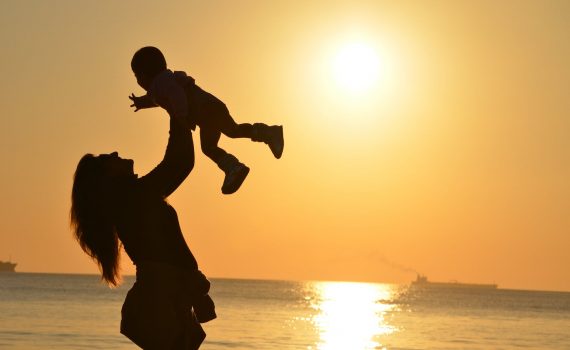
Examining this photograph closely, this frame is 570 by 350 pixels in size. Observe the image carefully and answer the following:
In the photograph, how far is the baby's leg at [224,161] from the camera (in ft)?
16.7

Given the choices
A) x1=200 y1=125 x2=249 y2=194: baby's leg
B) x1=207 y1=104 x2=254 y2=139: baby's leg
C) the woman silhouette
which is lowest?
the woman silhouette

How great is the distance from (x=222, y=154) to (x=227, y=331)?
46.3m

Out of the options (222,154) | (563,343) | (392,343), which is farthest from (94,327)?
(222,154)

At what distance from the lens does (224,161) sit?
539 centimetres

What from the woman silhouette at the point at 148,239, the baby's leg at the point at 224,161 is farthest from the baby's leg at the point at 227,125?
the woman silhouette at the point at 148,239

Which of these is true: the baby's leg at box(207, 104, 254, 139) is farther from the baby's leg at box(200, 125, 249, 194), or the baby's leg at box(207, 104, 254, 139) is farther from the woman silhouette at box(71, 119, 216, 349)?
the woman silhouette at box(71, 119, 216, 349)

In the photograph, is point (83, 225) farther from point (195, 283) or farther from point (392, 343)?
point (392, 343)

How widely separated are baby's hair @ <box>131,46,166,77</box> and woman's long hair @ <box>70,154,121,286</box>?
390mm

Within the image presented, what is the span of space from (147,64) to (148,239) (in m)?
0.70

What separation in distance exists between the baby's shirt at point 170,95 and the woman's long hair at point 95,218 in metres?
0.33

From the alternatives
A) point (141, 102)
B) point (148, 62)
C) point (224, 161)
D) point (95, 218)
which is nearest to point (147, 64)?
point (148, 62)

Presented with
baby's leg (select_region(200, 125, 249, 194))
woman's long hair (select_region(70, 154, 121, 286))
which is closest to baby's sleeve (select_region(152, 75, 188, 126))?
woman's long hair (select_region(70, 154, 121, 286))

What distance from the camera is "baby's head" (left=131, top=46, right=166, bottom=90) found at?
4707mm

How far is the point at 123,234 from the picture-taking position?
15.5ft
